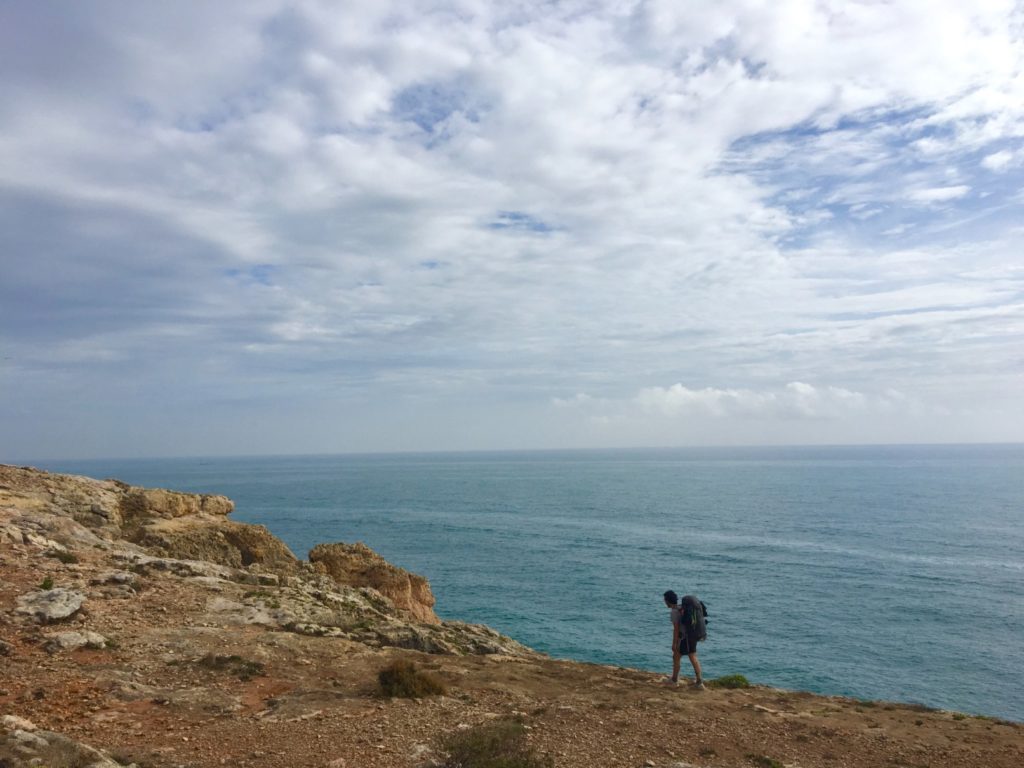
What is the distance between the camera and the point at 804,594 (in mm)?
57719

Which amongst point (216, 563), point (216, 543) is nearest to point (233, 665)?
point (216, 563)

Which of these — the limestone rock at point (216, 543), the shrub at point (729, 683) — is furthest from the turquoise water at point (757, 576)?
the limestone rock at point (216, 543)

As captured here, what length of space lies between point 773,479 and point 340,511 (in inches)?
5193

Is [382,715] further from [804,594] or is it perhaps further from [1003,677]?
[804,594]

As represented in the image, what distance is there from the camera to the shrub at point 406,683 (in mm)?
14914

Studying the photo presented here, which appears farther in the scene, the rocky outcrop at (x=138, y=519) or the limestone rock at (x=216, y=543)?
the limestone rock at (x=216, y=543)

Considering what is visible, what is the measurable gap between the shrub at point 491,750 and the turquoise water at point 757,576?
31424 mm

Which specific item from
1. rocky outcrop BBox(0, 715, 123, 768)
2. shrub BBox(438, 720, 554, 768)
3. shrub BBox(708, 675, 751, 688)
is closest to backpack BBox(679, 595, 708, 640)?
shrub BBox(708, 675, 751, 688)

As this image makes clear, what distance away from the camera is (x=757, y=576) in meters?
64.6

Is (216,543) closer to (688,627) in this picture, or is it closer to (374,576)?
(374,576)

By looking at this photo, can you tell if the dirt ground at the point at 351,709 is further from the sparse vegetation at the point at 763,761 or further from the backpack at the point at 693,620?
the backpack at the point at 693,620

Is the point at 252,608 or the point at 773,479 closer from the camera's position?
the point at 252,608

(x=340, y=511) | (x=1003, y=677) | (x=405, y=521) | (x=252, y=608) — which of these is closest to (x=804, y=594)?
(x=1003, y=677)

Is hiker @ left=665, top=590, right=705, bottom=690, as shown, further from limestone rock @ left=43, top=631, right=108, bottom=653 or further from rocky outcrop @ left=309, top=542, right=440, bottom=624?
rocky outcrop @ left=309, top=542, right=440, bottom=624
